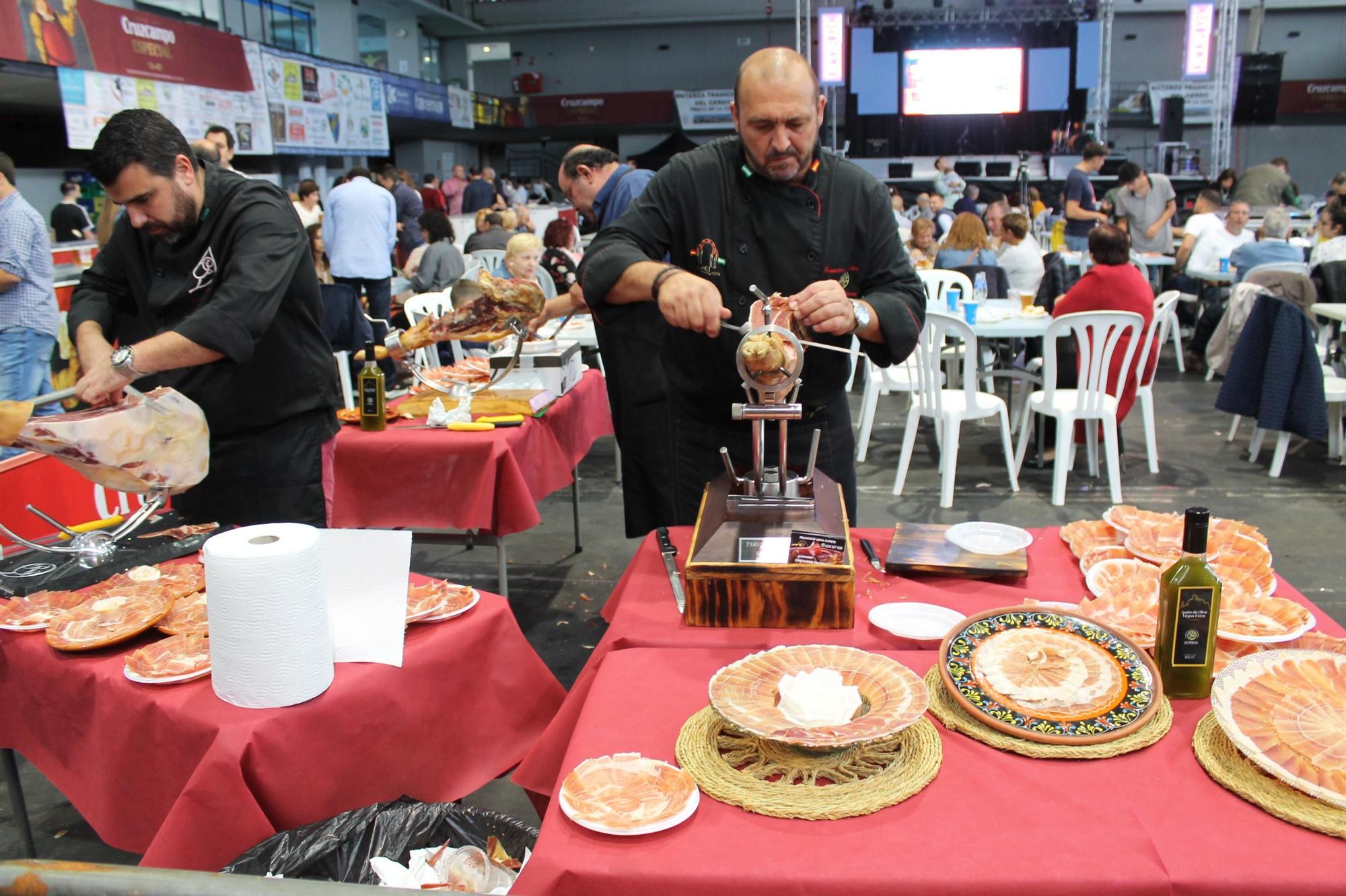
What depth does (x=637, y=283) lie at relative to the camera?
1.99 metres

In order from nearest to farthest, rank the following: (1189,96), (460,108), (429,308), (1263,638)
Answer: (1263,638) < (429,308) < (1189,96) < (460,108)

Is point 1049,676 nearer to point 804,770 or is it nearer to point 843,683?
point 843,683

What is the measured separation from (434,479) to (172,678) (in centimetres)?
181

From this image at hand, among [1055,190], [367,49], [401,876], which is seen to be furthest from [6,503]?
[367,49]

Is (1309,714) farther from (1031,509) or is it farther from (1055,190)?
(1055,190)

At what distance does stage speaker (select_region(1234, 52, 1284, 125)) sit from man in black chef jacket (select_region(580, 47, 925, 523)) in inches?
761

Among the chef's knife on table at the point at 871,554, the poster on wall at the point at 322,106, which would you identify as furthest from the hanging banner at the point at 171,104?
the chef's knife on table at the point at 871,554

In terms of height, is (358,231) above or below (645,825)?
above

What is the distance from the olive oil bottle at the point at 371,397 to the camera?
3.36m

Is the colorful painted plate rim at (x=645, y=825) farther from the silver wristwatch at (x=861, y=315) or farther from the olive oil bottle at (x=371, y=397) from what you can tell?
the olive oil bottle at (x=371, y=397)

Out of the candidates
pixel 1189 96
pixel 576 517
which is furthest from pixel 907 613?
pixel 1189 96

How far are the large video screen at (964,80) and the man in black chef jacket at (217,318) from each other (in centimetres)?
1829

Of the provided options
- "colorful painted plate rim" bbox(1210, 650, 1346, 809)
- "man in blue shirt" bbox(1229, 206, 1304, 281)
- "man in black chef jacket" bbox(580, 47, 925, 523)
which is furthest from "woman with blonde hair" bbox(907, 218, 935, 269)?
"colorful painted plate rim" bbox(1210, 650, 1346, 809)

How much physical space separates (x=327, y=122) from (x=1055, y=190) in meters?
11.4
